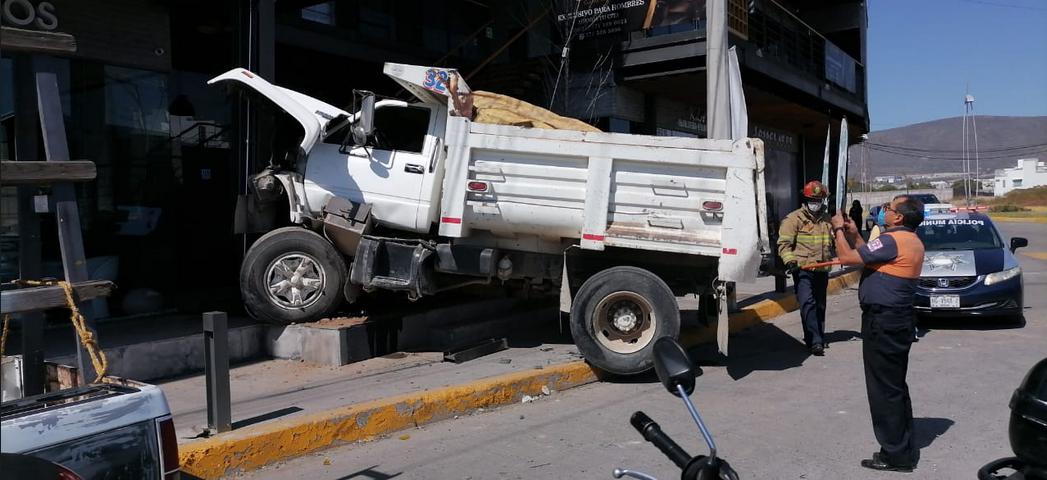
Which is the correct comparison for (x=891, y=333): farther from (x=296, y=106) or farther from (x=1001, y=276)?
(x=1001, y=276)

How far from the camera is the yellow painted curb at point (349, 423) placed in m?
5.17

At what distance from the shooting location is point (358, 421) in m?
5.95

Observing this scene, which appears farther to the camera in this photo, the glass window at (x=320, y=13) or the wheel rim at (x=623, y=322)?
the glass window at (x=320, y=13)

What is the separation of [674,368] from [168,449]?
1959 millimetres

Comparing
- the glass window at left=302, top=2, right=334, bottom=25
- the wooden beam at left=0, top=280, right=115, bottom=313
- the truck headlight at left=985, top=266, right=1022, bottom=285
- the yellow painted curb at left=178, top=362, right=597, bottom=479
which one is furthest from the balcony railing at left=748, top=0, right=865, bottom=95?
the wooden beam at left=0, top=280, right=115, bottom=313

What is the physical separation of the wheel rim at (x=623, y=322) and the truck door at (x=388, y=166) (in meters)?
2.04

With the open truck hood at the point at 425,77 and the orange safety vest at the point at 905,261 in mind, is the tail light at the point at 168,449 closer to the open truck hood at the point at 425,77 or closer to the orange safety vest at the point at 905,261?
the orange safety vest at the point at 905,261

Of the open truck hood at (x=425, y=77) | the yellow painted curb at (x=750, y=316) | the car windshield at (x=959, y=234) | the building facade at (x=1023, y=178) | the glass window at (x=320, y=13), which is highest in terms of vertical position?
the building facade at (x=1023, y=178)

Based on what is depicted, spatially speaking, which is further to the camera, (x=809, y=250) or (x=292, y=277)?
(x=809, y=250)

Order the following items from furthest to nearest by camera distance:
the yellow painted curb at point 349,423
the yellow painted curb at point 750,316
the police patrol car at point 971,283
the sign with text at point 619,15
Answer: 1. the sign with text at point 619,15
2. the police patrol car at point 971,283
3. the yellow painted curb at point 750,316
4. the yellow painted curb at point 349,423

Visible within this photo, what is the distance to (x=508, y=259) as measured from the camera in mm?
8180

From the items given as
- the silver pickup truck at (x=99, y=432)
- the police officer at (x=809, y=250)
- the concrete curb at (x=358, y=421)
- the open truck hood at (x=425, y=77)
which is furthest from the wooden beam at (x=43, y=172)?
the police officer at (x=809, y=250)

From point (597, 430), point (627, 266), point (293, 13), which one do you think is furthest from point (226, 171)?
point (597, 430)

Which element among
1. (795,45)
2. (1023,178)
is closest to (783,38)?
(795,45)
